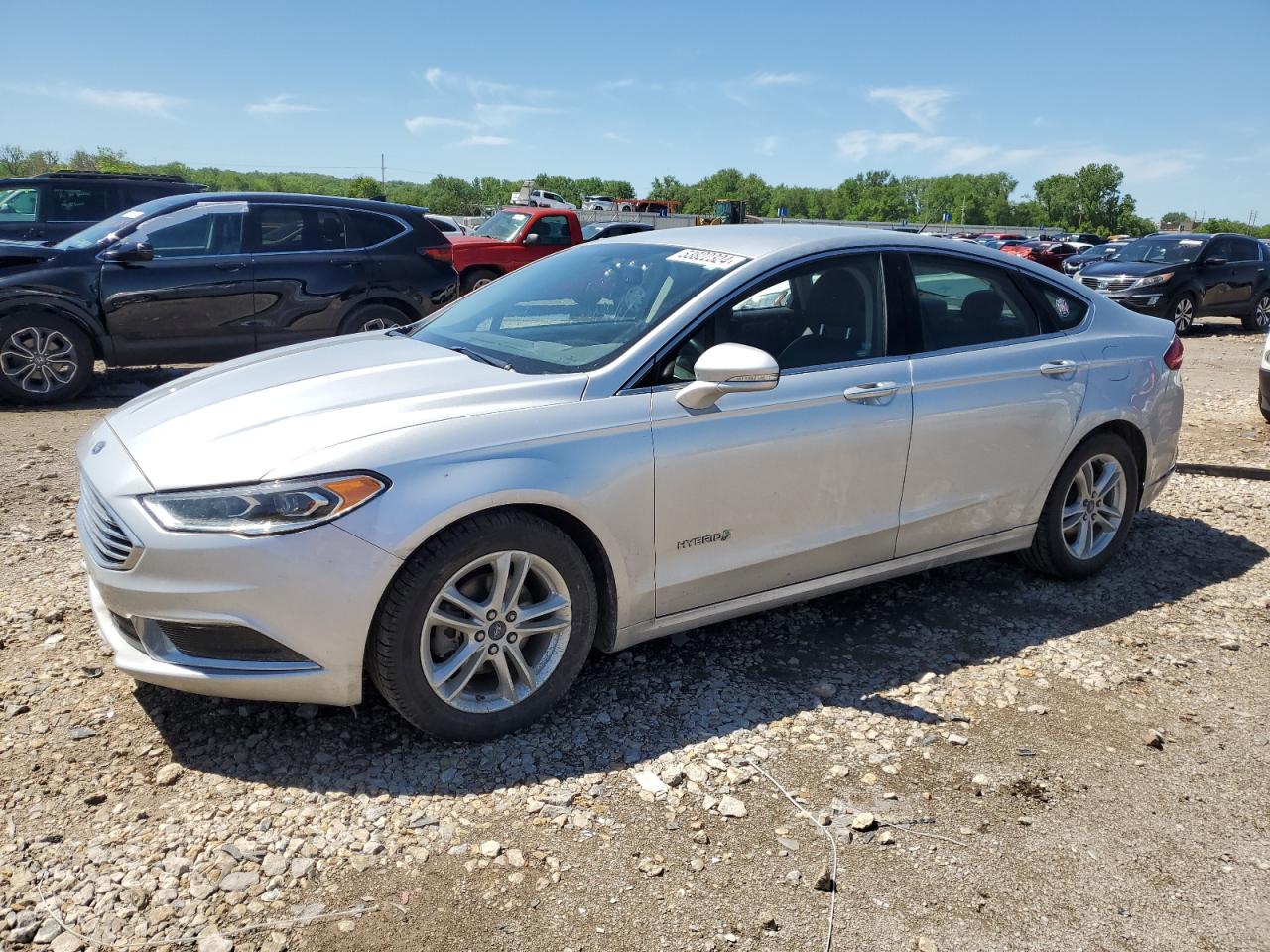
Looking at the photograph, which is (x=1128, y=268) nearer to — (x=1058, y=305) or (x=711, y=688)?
(x=1058, y=305)

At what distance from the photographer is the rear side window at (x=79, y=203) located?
468 inches

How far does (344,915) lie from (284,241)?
25.4ft

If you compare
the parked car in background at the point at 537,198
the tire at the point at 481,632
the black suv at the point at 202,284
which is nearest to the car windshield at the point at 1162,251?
the black suv at the point at 202,284

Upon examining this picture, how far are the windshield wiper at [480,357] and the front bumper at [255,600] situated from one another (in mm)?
947

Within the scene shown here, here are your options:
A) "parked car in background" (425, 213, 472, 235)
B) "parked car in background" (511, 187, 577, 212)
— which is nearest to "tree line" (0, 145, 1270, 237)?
"parked car in background" (511, 187, 577, 212)

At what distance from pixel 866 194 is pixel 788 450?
138 metres

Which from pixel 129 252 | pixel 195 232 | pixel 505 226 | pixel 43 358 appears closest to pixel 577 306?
pixel 129 252

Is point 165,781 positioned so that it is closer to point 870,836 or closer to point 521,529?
point 521,529

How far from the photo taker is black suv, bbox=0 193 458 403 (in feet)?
27.0

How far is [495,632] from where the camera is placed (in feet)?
10.4

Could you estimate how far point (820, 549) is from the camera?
151 inches

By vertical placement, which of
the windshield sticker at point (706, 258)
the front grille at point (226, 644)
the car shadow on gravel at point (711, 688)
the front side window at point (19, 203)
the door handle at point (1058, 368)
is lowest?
the car shadow on gravel at point (711, 688)

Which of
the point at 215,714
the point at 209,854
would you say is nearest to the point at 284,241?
the point at 215,714

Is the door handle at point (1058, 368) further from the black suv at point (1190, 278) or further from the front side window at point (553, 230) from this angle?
the front side window at point (553, 230)
